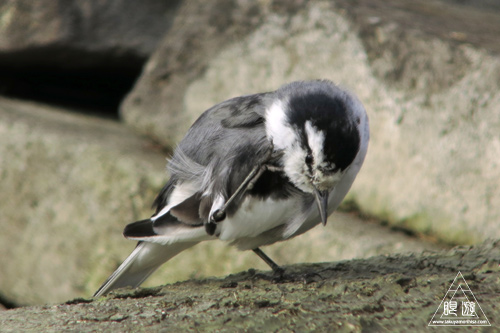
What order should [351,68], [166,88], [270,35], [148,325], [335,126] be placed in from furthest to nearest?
[166,88] → [270,35] → [351,68] → [335,126] → [148,325]

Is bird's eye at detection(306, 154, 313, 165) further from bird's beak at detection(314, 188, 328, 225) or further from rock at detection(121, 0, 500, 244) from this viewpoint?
rock at detection(121, 0, 500, 244)

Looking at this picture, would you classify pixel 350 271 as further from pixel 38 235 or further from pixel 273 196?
pixel 38 235

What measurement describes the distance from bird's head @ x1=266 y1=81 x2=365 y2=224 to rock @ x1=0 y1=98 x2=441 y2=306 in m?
1.95

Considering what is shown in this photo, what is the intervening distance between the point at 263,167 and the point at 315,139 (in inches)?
10.4

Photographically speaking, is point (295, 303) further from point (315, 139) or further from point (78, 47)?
point (78, 47)

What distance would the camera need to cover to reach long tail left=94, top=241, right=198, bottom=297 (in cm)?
352

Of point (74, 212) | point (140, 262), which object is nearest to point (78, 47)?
point (74, 212)

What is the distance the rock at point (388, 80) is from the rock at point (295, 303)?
49.2 inches

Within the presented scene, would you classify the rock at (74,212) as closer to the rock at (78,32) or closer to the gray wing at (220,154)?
the rock at (78,32)

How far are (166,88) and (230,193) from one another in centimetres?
296

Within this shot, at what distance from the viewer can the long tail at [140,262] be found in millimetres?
3523

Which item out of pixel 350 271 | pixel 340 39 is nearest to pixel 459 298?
pixel 350 271

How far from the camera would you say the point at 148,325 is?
2.56 meters

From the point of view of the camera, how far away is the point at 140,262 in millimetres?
3598
